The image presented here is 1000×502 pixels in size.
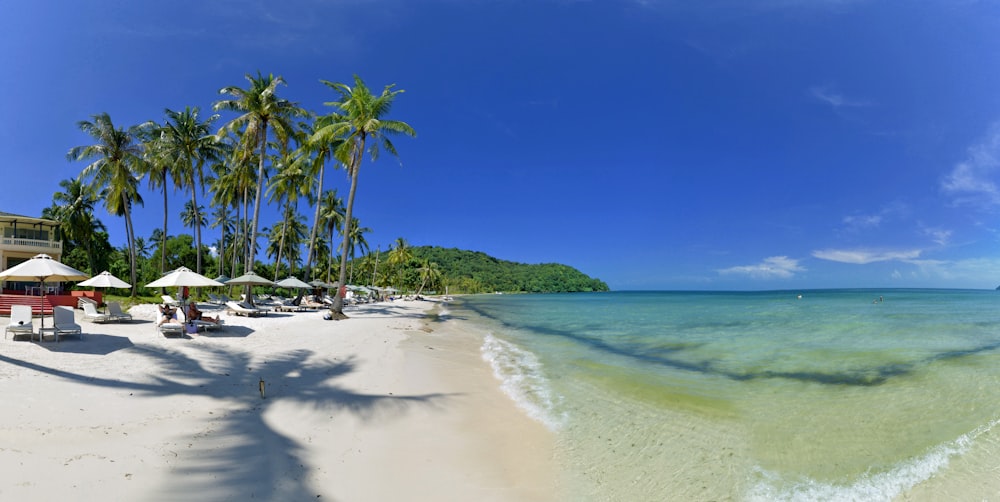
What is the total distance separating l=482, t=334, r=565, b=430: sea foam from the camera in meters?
7.63

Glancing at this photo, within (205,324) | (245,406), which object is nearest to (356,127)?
(205,324)

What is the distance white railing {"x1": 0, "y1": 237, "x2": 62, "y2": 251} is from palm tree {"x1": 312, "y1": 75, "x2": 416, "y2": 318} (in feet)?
72.7

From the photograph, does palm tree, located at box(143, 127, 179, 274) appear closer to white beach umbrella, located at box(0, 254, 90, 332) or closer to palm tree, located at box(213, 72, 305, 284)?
palm tree, located at box(213, 72, 305, 284)

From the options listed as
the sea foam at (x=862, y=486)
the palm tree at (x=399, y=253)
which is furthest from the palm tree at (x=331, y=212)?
the sea foam at (x=862, y=486)

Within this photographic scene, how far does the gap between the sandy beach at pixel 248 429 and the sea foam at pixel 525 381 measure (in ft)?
0.99

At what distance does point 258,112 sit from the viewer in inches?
911

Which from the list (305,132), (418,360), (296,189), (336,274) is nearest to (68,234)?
(296,189)

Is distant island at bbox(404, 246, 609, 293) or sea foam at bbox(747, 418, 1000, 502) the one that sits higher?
distant island at bbox(404, 246, 609, 293)

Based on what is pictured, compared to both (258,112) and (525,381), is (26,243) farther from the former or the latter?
(525,381)

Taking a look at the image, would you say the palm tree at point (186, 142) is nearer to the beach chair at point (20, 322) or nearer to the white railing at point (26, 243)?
the white railing at point (26, 243)

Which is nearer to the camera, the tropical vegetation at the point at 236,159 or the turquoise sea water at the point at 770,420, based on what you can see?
the turquoise sea water at the point at 770,420

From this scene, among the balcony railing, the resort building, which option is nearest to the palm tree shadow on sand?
the balcony railing

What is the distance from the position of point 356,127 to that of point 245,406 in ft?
54.8

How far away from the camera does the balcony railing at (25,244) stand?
26.5m
